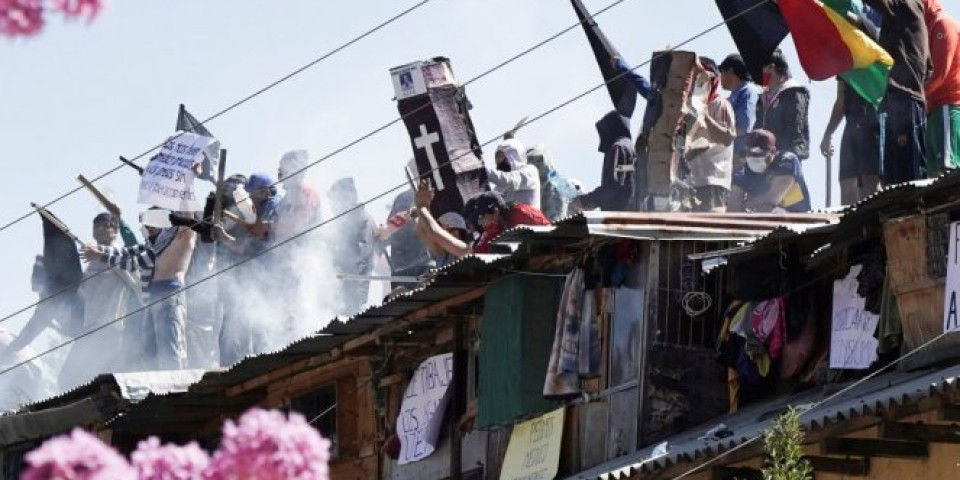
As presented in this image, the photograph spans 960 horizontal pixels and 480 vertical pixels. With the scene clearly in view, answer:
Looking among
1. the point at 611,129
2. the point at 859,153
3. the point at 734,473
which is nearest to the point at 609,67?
the point at 611,129

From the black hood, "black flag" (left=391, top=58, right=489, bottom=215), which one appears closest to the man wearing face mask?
the black hood

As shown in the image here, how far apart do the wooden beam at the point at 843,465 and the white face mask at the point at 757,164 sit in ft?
11.4

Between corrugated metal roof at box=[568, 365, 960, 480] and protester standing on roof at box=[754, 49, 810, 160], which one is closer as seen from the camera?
corrugated metal roof at box=[568, 365, 960, 480]

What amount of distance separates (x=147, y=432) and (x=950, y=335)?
41.8 feet

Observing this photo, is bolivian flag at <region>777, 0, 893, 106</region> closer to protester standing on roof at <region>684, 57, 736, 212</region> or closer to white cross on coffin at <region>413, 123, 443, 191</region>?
protester standing on roof at <region>684, 57, 736, 212</region>

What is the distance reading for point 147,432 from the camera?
83.6ft

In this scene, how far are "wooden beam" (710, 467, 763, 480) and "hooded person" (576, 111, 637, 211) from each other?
408 cm

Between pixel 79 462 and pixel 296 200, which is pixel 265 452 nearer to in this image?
pixel 79 462

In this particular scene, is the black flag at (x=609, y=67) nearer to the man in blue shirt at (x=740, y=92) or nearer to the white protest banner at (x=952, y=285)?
the man in blue shirt at (x=740, y=92)

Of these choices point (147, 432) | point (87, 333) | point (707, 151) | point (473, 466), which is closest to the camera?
point (707, 151)

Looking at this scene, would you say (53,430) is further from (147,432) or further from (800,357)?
(800,357)

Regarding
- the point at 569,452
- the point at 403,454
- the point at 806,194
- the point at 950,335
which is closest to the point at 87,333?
the point at 403,454

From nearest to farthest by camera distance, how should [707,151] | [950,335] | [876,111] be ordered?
1. [950,335]
2. [876,111]
3. [707,151]

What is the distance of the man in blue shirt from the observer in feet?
60.0
